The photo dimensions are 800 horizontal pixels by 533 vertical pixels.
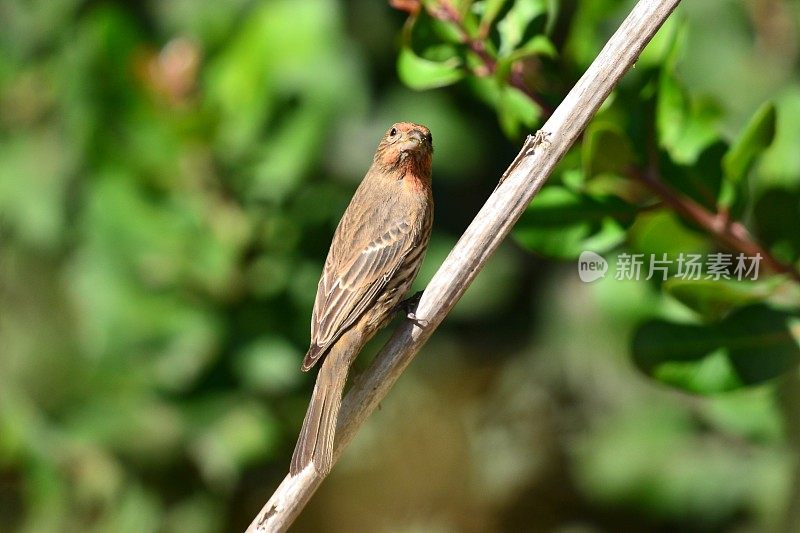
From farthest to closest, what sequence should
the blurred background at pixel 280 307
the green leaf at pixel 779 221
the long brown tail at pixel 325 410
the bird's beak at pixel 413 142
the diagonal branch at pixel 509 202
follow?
1. the blurred background at pixel 280 307
2. the bird's beak at pixel 413 142
3. the green leaf at pixel 779 221
4. the long brown tail at pixel 325 410
5. the diagonal branch at pixel 509 202

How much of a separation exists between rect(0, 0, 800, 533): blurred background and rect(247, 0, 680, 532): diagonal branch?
2.70 ft

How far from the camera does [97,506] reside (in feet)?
16.1

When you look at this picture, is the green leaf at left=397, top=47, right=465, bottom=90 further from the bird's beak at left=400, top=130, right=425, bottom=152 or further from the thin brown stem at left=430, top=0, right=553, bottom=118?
the bird's beak at left=400, top=130, right=425, bottom=152

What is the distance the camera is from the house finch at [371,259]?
3.16 metres

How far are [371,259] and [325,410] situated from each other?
2.16 ft

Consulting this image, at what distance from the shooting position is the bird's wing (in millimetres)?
3225

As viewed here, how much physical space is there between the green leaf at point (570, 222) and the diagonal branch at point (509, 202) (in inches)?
23.9

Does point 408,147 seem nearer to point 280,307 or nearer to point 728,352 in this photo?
point 280,307

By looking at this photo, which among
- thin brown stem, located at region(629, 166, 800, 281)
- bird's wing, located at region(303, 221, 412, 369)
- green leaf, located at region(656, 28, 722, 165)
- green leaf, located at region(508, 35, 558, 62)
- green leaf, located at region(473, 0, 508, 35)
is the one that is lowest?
bird's wing, located at region(303, 221, 412, 369)

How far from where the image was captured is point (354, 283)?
11.0ft

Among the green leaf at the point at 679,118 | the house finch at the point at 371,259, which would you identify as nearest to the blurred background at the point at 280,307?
the green leaf at the point at 679,118

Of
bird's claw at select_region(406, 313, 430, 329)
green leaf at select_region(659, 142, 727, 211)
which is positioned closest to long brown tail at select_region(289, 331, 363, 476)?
bird's claw at select_region(406, 313, 430, 329)

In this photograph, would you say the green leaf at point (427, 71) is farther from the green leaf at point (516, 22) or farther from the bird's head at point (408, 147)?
the bird's head at point (408, 147)

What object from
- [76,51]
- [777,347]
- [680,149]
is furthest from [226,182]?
[777,347]
